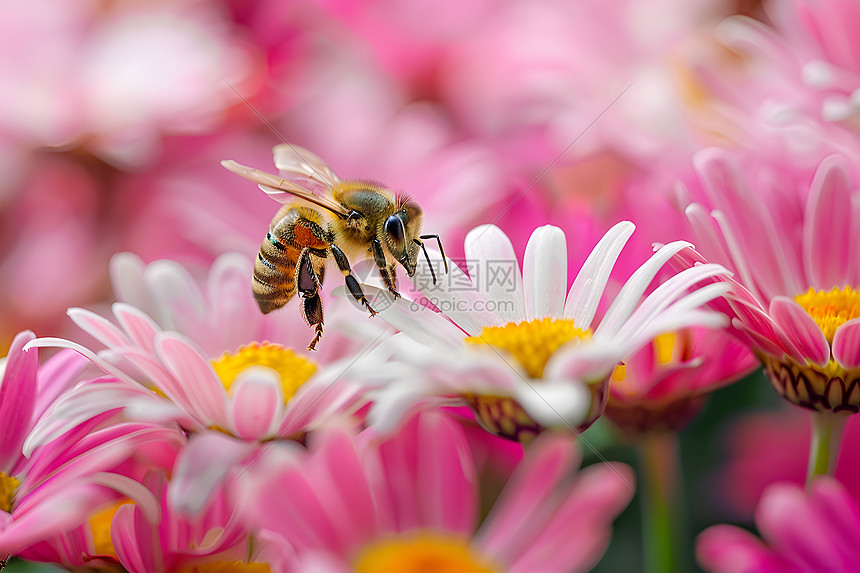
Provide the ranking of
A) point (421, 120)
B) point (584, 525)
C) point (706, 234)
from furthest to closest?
point (421, 120)
point (706, 234)
point (584, 525)

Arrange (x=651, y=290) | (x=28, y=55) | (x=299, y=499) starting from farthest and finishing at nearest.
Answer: (x=28, y=55) → (x=651, y=290) → (x=299, y=499)

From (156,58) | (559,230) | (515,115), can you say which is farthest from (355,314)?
(156,58)

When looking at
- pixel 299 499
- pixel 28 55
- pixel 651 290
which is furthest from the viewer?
pixel 28 55

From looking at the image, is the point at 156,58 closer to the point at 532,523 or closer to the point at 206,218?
the point at 206,218

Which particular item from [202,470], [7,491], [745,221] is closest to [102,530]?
[7,491]

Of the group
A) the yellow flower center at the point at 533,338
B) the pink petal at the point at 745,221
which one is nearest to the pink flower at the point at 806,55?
the pink petal at the point at 745,221

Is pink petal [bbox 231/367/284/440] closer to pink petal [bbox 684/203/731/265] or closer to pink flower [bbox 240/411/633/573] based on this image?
pink flower [bbox 240/411/633/573]

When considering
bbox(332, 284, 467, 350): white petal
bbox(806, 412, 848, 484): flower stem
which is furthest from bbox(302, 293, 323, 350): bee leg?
bbox(806, 412, 848, 484): flower stem

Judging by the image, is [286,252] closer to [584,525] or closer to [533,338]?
[533,338]

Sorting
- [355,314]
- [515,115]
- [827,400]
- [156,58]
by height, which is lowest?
[827,400]
